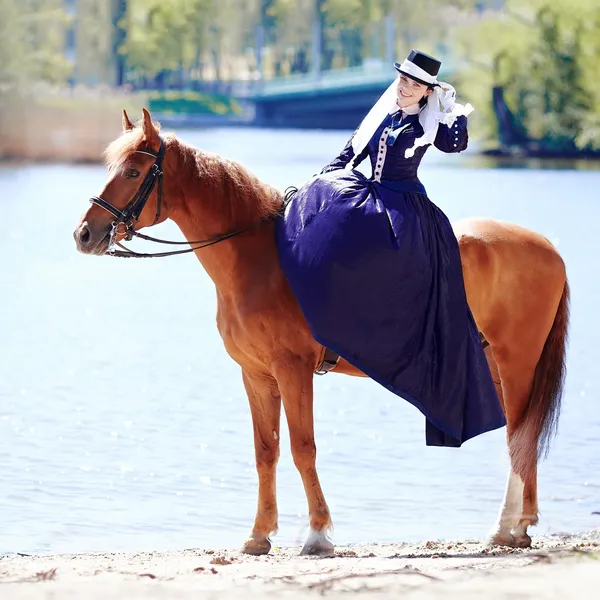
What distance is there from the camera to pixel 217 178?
6.14 meters

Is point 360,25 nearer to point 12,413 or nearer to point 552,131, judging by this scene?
point 552,131

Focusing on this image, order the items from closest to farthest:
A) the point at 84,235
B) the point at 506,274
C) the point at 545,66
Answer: the point at 84,235 < the point at 506,274 < the point at 545,66

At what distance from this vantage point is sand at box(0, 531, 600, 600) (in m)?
4.79

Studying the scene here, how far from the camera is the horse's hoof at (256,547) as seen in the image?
256 inches

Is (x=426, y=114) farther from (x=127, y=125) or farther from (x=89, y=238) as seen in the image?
(x=89, y=238)

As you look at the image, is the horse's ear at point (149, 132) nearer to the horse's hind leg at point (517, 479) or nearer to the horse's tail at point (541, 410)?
the horse's hind leg at point (517, 479)

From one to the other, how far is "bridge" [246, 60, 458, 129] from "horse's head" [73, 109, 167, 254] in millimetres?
60900

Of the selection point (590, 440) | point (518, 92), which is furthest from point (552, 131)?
point (590, 440)

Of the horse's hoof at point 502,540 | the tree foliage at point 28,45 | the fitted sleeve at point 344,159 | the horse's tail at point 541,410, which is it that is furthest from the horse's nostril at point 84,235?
the tree foliage at point 28,45

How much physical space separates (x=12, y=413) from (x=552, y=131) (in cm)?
4628

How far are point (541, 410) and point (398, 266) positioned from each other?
1.25m

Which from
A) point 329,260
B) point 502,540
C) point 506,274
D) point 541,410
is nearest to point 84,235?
point 329,260

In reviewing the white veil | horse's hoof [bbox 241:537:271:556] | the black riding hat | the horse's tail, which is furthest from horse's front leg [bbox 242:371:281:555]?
the black riding hat

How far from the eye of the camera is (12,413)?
1177 centimetres
